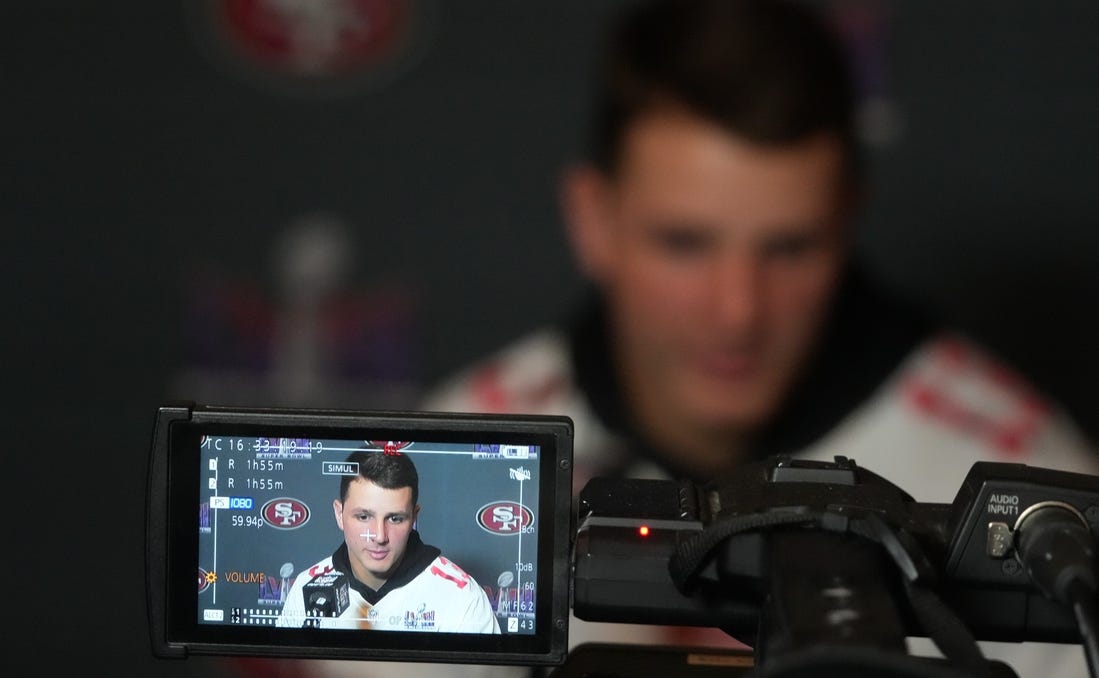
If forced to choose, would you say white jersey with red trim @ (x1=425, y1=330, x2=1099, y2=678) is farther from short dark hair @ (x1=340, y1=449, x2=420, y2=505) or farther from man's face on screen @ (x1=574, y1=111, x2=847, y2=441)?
short dark hair @ (x1=340, y1=449, x2=420, y2=505)

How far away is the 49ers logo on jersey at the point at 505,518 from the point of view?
31.4 inches

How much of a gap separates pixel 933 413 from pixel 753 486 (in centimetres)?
129

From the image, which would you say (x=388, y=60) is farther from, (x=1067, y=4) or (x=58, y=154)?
(x=1067, y=4)

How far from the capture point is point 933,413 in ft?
6.43

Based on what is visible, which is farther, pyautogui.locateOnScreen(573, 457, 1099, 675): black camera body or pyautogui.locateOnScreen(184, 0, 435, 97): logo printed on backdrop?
pyautogui.locateOnScreen(184, 0, 435, 97): logo printed on backdrop

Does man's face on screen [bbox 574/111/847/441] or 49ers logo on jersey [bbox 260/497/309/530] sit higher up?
man's face on screen [bbox 574/111/847/441]

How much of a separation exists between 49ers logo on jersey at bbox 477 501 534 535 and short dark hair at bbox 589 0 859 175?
46.4 inches

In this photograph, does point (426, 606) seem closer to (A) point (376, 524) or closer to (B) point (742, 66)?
(A) point (376, 524)

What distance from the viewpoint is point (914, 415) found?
1960mm

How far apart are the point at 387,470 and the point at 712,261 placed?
117 centimetres

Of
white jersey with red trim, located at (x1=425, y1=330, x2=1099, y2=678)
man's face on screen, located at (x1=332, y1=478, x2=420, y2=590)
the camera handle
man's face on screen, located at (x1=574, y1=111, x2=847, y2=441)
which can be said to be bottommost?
the camera handle

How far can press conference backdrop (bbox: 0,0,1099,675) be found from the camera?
1885 mm

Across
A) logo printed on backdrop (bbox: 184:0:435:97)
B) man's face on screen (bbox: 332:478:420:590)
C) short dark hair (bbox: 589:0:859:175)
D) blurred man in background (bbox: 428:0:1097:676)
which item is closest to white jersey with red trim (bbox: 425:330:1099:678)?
blurred man in background (bbox: 428:0:1097:676)

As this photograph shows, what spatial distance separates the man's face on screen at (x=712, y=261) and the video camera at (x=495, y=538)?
1.11 meters
